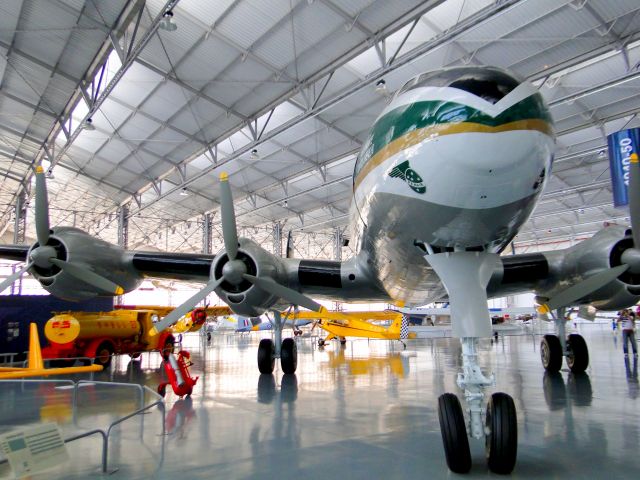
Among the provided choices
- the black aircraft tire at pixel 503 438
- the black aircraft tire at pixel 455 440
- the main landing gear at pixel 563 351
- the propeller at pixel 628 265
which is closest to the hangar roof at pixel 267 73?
the main landing gear at pixel 563 351

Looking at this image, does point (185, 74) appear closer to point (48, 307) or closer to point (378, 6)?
point (378, 6)

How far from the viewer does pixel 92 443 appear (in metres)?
5.83

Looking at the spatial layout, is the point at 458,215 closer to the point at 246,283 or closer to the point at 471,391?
the point at 471,391

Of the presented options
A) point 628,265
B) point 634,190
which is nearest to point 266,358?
point 628,265

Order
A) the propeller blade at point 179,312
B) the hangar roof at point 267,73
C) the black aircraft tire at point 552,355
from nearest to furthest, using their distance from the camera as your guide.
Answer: the propeller blade at point 179,312
the black aircraft tire at point 552,355
the hangar roof at point 267,73

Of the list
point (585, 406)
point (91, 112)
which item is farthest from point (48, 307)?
point (585, 406)

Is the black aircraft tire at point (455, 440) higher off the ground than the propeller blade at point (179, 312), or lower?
lower

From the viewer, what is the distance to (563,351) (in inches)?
456

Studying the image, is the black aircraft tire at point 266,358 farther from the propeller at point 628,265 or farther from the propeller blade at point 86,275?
the propeller at point 628,265

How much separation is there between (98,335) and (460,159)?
55.0ft

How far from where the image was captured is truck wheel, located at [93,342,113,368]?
16.7m

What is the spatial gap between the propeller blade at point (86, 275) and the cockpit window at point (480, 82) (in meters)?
7.15

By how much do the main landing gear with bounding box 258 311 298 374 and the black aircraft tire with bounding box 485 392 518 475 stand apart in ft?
27.7

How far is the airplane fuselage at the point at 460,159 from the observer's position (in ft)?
12.7
